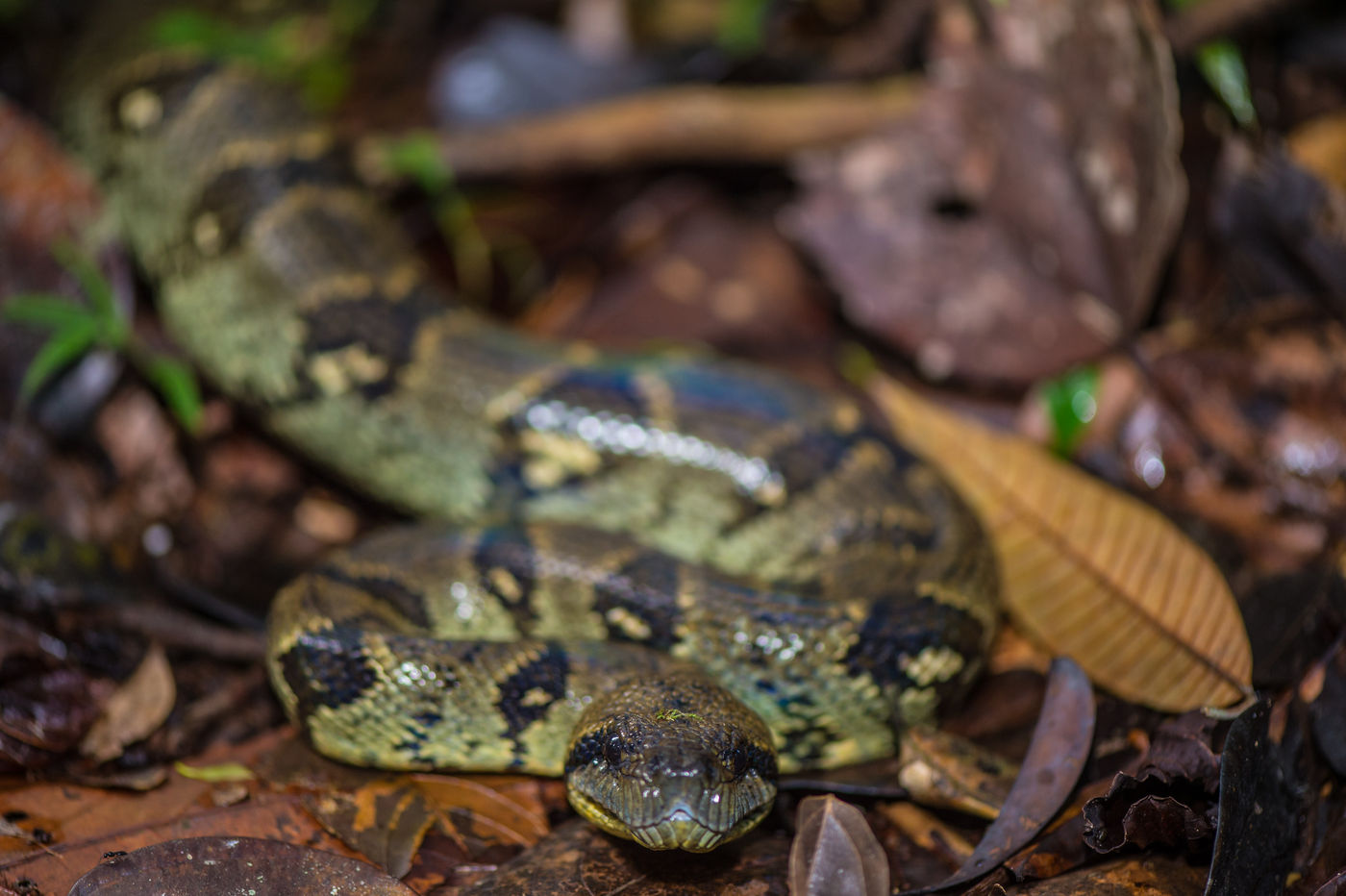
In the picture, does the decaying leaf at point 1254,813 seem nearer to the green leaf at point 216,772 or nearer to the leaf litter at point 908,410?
the leaf litter at point 908,410

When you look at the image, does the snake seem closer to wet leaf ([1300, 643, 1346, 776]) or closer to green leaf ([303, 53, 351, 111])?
green leaf ([303, 53, 351, 111])

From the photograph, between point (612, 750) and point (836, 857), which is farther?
point (612, 750)

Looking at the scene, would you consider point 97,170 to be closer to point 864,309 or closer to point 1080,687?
point 864,309

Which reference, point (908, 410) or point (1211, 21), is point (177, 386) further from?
point (1211, 21)

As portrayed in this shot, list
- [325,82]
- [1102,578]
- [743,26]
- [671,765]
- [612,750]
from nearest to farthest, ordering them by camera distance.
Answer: [671,765], [612,750], [1102,578], [325,82], [743,26]

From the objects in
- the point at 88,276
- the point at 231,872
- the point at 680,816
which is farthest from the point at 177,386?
the point at 680,816

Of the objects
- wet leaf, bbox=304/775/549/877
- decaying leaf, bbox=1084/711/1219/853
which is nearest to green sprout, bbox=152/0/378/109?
wet leaf, bbox=304/775/549/877

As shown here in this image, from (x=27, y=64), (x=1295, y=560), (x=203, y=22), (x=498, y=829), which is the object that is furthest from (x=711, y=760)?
(x=27, y=64)
